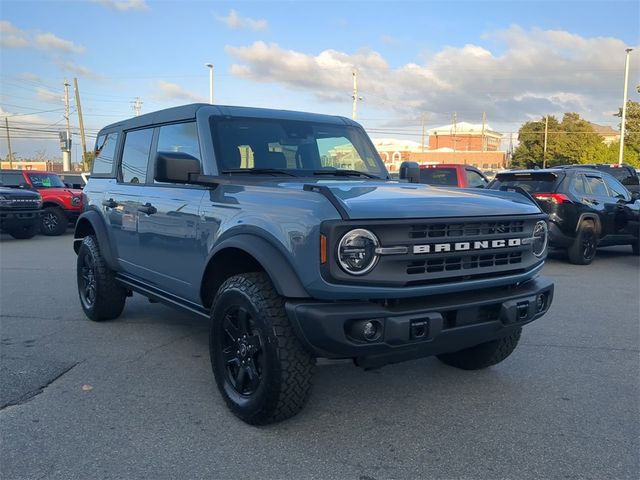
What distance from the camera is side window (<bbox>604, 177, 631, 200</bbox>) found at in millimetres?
10680

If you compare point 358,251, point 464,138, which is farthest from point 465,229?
point 464,138

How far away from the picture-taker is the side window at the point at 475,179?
13102 mm

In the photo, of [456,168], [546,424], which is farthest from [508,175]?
[546,424]

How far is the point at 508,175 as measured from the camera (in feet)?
34.6

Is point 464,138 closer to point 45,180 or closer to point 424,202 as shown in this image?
point 45,180

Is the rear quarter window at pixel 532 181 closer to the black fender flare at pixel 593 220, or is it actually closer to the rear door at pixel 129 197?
the black fender flare at pixel 593 220

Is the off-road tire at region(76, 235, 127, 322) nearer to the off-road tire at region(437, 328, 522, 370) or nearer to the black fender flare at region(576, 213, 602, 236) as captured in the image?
the off-road tire at region(437, 328, 522, 370)

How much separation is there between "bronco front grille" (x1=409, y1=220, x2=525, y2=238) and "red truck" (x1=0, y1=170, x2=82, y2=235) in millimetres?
14755

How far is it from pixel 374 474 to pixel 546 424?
4.14 ft

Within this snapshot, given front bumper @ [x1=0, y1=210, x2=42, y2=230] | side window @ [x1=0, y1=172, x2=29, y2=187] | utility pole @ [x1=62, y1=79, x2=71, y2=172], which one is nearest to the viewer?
front bumper @ [x1=0, y1=210, x2=42, y2=230]

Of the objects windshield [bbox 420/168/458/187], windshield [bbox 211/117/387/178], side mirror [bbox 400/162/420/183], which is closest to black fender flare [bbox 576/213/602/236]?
windshield [bbox 420/168/458/187]

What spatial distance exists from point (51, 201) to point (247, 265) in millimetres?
14003

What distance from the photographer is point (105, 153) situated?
6012 mm

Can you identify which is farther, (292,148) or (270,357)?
(292,148)
